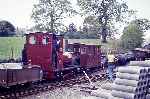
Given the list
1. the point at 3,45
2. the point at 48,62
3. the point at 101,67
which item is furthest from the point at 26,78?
the point at 3,45

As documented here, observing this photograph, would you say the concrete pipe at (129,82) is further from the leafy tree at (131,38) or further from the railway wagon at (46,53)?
the leafy tree at (131,38)

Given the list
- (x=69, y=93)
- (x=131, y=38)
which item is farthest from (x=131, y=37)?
(x=69, y=93)

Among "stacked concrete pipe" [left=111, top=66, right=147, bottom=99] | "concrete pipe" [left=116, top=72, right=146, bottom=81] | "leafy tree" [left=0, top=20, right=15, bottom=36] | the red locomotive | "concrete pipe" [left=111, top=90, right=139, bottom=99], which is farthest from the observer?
"leafy tree" [left=0, top=20, right=15, bottom=36]

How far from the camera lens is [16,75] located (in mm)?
15711

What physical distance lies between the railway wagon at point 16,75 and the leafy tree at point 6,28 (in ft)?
99.6

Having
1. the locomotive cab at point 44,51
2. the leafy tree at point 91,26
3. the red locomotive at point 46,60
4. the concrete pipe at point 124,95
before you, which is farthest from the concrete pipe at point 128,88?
the leafy tree at point 91,26

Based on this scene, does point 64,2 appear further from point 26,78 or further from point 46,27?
point 26,78

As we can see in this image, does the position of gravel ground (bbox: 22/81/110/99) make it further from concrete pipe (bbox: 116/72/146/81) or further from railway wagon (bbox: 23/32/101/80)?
railway wagon (bbox: 23/32/101/80)

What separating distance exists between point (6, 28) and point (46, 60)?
31545 mm

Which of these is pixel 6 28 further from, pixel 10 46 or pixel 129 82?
pixel 129 82

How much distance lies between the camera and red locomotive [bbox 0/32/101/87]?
15864mm

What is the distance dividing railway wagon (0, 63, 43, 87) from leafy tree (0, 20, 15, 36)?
30.3 m

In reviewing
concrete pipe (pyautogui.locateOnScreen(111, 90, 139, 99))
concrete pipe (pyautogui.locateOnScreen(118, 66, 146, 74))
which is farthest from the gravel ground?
concrete pipe (pyautogui.locateOnScreen(118, 66, 146, 74))

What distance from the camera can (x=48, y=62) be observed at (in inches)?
759
